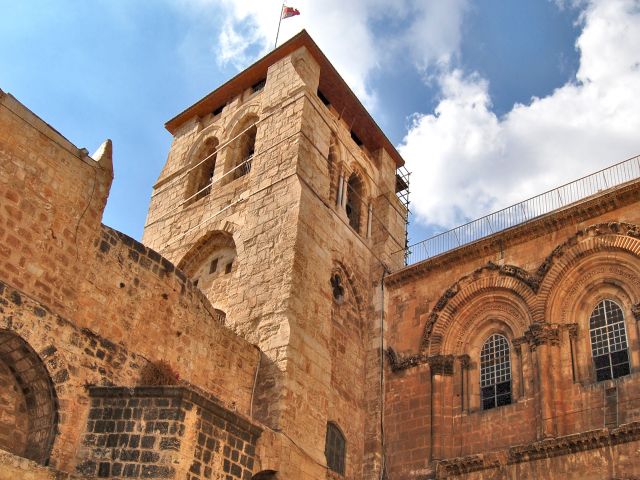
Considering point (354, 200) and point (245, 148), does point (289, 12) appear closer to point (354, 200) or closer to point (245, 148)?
point (245, 148)

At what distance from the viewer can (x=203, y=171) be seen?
21.1 m

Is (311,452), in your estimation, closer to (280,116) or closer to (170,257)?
(170,257)

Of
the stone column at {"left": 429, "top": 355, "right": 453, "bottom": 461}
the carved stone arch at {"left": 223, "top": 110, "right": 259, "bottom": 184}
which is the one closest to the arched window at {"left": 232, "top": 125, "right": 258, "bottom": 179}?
the carved stone arch at {"left": 223, "top": 110, "right": 259, "bottom": 184}

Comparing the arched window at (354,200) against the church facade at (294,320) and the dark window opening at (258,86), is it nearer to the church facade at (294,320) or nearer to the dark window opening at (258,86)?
the church facade at (294,320)

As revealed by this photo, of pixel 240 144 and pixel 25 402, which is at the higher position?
pixel 240 144

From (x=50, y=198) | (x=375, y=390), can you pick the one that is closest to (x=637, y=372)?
(x=375, y=390)

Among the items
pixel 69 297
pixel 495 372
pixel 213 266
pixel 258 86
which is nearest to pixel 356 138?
pixel 258 86

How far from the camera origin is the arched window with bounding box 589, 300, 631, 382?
13234 millimetres

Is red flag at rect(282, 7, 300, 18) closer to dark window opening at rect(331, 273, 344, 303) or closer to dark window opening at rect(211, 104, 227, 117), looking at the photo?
dark window opening at rect(211, 104, 227, 117)

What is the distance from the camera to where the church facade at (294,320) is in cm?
968

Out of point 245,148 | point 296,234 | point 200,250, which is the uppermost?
point 245,148

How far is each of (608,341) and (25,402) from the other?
1019cm

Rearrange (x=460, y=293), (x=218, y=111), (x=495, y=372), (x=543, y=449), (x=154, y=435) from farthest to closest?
(x=218, y=111) → (x=460, y=293) → (x=495, y=372) → (x=543, y=449) → (x=154, y=435)

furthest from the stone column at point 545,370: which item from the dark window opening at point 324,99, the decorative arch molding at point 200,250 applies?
the dark window opening at point 324,99
